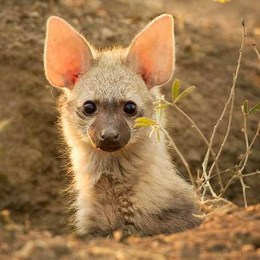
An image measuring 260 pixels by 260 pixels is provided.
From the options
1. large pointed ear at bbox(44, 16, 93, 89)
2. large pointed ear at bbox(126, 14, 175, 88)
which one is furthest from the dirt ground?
large pointed ear at bbox(126, 14, 175, 88)

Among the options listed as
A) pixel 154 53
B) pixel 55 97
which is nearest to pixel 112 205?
pixel 154 53

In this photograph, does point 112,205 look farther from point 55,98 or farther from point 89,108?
point 55,98

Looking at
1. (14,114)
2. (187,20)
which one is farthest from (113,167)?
(187,20)

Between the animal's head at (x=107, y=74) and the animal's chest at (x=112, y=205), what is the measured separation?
1.17ft

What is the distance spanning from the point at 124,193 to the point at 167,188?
0.36 m

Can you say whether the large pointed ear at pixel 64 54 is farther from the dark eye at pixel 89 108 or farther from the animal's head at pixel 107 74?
the dark eye at pixel 89 108

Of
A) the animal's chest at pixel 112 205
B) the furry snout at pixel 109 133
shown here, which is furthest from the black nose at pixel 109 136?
the animal's chest at pixel 112 205

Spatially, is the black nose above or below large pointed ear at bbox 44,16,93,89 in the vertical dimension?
below

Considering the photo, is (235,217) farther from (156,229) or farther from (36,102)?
(36,102)

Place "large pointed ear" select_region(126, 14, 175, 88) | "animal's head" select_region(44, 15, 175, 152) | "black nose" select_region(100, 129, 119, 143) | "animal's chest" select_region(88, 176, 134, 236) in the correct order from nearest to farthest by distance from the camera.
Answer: "black nose" select_region(100, 129, 119, 143)
"animal's chest" select_region(88, 176, 134, 236)
"animal's head" select_region(44, 15, 175, 152)
"large pointed ear" select_region(126, 14, 175, 88)

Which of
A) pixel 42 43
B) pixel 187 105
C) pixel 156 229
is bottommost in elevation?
pixel 156 229

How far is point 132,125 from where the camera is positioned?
7094 mm

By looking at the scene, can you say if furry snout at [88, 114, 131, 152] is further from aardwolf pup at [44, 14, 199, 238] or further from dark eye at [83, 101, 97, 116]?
dark eye at [83, 101, 97, 116]

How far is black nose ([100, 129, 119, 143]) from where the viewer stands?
21.7ft
